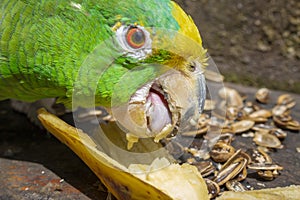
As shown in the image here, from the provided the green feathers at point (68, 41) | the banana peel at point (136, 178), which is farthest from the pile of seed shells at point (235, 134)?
the green feathers at point (68, 41)

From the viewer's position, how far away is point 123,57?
1825 millimetres

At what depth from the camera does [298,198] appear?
182 cm

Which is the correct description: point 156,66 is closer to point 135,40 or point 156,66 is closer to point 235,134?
point 135,40

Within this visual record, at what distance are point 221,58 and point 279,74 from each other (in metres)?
0.38

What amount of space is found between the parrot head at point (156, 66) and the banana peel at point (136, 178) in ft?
0.52

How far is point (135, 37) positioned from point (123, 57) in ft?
0.27

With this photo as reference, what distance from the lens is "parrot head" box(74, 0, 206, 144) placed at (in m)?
1.77

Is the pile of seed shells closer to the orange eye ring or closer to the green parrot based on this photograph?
the green parrot

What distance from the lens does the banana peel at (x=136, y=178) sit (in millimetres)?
1732

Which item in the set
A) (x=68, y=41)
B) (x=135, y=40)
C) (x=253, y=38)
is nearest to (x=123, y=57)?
(x=135, y=40)

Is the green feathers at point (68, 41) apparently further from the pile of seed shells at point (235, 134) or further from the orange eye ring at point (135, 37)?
the pile of seed shells at point (235, 134)

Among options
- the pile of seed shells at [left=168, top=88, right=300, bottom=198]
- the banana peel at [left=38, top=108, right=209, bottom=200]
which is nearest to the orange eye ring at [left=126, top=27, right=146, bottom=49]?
the banana peel at [left=38, top=108, right=209, bottom=200]

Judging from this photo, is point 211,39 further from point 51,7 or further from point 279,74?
point 51,7

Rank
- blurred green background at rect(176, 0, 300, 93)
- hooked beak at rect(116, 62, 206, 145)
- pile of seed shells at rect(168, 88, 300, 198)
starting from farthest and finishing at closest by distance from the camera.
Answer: blurred green background at rect(176, 0, 300, 93), pile of seed shells at rect(168, 88, 300, 198), hooked beak at rect(116, 62, 206, 145)
